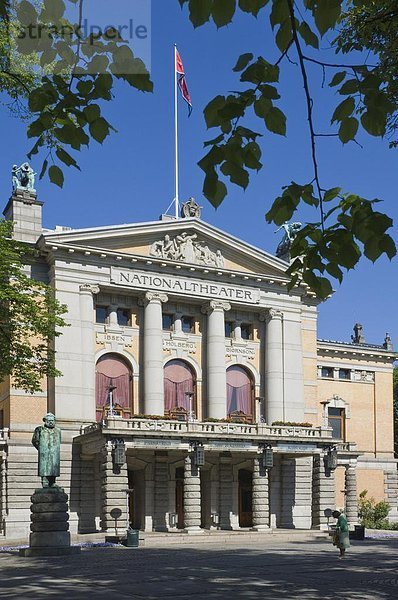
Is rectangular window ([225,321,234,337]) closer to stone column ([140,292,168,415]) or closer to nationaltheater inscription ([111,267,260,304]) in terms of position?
nationaltheater inscription ([111,267,260,304])

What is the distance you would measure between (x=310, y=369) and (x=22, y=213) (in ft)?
71.8

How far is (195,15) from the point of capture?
6293 millimetres

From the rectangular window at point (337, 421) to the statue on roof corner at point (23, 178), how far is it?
27.2m

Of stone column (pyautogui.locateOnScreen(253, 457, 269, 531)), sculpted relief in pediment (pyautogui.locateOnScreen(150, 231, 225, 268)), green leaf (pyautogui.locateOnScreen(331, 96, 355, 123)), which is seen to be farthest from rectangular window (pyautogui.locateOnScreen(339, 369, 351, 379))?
green leaf (pyautogui.locateOnScreen(331, 96, 355, 123))

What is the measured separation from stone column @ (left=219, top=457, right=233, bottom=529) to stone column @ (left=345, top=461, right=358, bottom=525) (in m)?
8.41

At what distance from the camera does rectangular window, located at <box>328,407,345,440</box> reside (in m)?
66.1

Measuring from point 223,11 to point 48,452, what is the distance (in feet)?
96.9

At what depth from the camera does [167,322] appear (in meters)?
56.8

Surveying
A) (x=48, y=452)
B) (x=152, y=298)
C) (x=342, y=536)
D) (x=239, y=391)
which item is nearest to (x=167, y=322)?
(x=152, y=298)

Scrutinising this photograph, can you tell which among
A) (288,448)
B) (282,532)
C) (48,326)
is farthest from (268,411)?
(48,326)

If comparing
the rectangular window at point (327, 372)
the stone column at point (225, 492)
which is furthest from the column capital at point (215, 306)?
the rectangular window at point (327, 372)

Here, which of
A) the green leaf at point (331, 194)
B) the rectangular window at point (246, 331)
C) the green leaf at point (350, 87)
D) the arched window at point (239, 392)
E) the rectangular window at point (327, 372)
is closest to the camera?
the green leaf at point (350, 87)

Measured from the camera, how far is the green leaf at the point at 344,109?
7.25 m

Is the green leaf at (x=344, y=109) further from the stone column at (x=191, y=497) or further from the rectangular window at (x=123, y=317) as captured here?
the rectangular window at (x=123, y=317)
